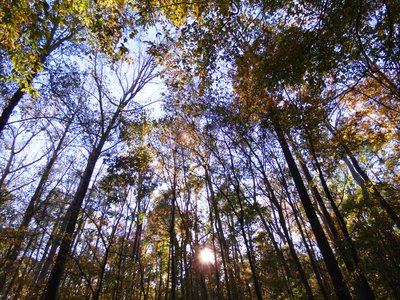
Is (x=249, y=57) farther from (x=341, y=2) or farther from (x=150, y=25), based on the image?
(x=150, y=25)

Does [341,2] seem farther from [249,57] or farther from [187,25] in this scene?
[187,25]

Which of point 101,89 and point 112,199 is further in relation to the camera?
point 101,89

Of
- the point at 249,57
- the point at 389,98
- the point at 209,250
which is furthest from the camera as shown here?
the point at 209,250

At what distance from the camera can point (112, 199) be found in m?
9.88

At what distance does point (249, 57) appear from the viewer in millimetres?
6539

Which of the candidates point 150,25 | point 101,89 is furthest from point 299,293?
point 101,89

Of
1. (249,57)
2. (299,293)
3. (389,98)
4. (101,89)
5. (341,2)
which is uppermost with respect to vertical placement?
(101,89)

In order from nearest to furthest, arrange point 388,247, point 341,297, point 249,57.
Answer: point 341,297
point 249,57
point 388,247

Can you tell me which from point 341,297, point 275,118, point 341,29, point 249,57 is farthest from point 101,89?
point 341,297

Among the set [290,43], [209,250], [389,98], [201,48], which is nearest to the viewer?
[201,48]

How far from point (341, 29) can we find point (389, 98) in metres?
7.60

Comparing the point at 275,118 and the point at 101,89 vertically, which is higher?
the point at 101,89

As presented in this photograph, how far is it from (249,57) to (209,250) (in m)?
17.7

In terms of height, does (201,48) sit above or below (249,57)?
below
